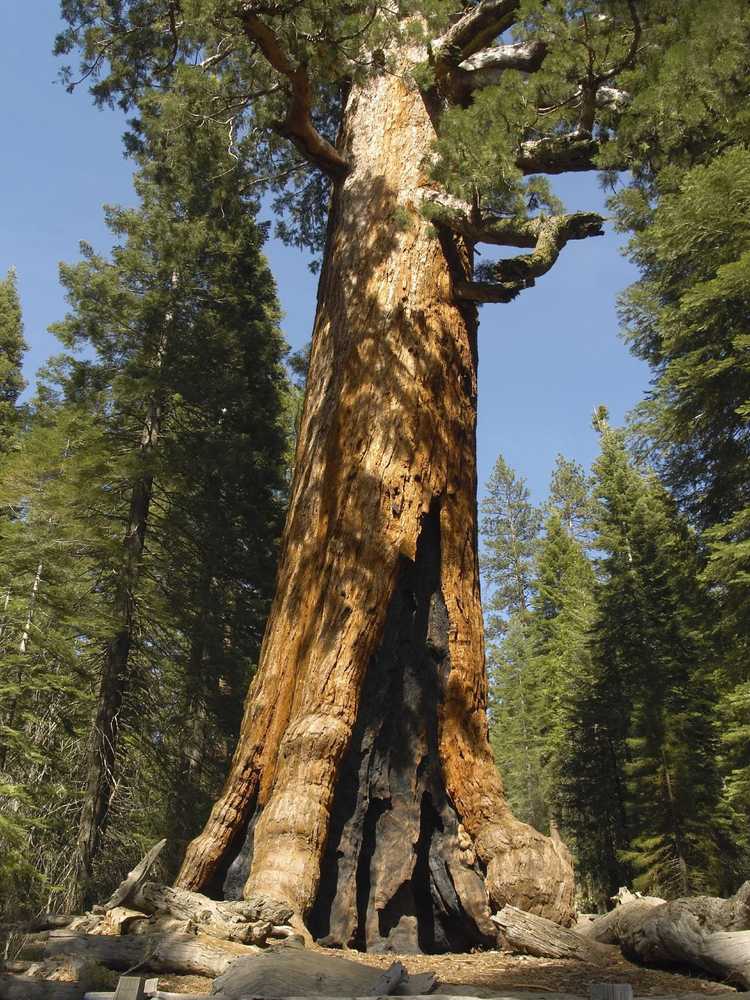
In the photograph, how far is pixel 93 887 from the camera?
8992 millimetres

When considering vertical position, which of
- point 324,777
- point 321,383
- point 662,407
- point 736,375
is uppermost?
point 662,407

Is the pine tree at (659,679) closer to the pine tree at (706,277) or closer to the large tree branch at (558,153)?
the pine tree at (706,277)

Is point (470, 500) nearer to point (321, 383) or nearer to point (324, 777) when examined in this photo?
point (321, 383)

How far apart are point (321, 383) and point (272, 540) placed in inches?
273

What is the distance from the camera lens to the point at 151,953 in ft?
11.8

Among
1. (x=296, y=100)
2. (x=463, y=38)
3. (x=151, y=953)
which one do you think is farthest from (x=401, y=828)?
(x=463, y=38)

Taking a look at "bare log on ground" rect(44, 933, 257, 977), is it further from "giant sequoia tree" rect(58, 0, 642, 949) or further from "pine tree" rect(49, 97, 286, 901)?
"pine tree" rect(49, 97, 286, 901)

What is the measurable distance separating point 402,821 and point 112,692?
6148mm

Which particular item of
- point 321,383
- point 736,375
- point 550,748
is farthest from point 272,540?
point 550,748

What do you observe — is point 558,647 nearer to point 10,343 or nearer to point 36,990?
point 10,343

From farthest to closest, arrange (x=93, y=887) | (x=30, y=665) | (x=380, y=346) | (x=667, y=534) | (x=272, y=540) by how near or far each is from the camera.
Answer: (x=667, y=534) → (x=272, y=540) → (x=30, y=665) → (x=93, y=887) → (x=380, y=346)

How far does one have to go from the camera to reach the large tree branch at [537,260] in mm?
6582

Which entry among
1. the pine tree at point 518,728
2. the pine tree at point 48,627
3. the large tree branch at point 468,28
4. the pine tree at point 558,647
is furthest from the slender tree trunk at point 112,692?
the pine tree at point 518,728

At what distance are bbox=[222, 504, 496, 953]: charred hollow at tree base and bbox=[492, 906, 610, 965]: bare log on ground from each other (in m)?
0.38
